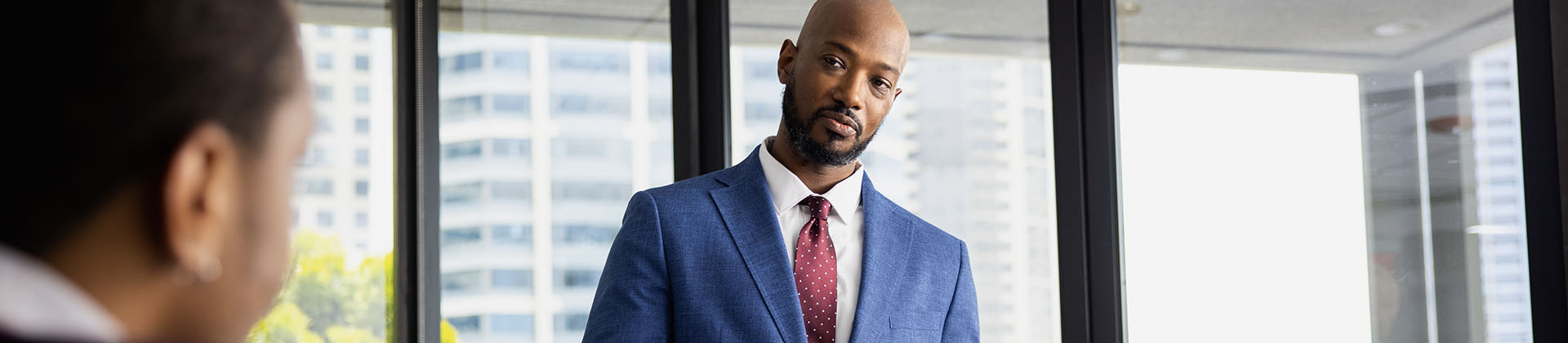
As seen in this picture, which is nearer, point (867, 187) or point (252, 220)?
point (252, 220)

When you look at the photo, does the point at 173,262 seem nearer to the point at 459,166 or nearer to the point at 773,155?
the point at 773,155

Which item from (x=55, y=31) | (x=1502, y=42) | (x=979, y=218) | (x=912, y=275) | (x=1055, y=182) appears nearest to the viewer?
(x=55, y=31)

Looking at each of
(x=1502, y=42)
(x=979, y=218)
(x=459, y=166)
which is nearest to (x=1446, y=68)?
(x=1502, y=42)

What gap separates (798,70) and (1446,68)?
3.97ft

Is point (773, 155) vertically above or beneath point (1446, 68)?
beneath

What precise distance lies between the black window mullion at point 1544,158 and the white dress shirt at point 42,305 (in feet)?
7.05

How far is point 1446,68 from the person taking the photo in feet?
6.97

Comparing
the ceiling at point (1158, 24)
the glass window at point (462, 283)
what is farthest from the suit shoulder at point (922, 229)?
the glass window at point (462, 283)

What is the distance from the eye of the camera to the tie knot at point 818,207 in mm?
1744

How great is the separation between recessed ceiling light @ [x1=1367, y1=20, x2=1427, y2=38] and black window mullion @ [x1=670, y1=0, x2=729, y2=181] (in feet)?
5.21

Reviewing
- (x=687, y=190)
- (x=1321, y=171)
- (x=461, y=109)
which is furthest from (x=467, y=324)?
(x=1321, y=171)

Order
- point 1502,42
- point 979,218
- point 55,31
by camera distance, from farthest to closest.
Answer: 1. point 979,218
2. point 1502,42
3. point 55,31

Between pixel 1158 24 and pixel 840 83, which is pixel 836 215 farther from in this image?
pixel 1158 24

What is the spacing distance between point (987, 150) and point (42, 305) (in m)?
2.45
